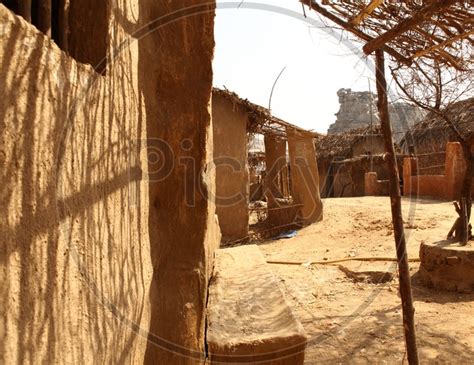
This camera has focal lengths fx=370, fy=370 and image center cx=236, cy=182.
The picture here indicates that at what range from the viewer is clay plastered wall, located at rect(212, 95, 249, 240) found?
807 cm

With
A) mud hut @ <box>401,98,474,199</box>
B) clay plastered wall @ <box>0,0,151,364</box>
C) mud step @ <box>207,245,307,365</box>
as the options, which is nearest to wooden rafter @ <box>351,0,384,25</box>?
clay plastered wall @ <box>0,0,151,364</box>

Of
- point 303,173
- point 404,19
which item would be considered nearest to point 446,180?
point 303,173

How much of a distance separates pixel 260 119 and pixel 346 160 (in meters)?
11.2

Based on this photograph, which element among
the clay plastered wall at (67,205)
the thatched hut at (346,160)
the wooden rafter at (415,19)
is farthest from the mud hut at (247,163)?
the thatched hut at (346,160)

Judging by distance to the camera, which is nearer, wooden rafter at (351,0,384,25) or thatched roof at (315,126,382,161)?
wooden rafter at (351,0,384,25)

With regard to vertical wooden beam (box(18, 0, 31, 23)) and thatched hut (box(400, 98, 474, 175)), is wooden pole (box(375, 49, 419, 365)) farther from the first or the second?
thatched hut (box(400, 98, 474, 175))

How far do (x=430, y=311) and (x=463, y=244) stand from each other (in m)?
1.42

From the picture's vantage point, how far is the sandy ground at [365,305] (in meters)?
3.43

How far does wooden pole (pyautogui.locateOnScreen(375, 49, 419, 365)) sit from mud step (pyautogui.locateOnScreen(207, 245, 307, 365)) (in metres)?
0.92

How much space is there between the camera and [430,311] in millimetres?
4219

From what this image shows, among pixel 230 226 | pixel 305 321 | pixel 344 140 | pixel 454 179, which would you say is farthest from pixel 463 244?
pixel 344 140

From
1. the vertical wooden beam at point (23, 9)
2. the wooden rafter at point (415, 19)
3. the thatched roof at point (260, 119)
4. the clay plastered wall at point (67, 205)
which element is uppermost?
the thatched roof at point (260, 119)

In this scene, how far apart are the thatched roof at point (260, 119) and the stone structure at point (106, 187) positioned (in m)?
6.07

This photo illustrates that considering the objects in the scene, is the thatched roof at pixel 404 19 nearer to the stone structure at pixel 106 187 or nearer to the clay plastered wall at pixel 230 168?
the stone structure at pixel 106 187
